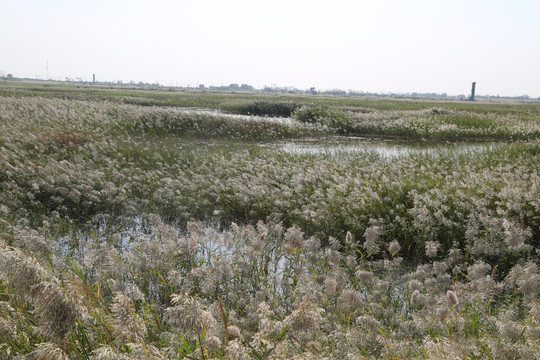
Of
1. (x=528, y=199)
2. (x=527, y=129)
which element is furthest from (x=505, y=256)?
(x=527, y=129)

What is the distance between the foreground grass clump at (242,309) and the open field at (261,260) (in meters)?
0.02

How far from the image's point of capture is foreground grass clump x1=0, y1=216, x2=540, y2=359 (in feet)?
7.83

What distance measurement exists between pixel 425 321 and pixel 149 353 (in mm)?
2771

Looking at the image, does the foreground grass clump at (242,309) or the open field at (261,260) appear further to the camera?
the open field at (261,260)

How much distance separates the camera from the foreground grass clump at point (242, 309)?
2.39m

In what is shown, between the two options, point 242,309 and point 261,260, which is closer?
point 242,309

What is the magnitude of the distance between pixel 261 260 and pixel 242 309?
0.92 meters

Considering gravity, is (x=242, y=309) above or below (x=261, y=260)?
below

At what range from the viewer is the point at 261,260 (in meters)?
5.74

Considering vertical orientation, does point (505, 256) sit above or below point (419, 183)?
below

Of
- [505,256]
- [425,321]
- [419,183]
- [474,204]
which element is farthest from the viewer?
[419,183]

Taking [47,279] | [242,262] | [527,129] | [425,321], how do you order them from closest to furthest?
1. [47,279]
2. [425,321]
3. [242,262]
4. [527,129]

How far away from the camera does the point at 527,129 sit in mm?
21359

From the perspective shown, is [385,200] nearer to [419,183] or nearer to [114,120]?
[419,183]
